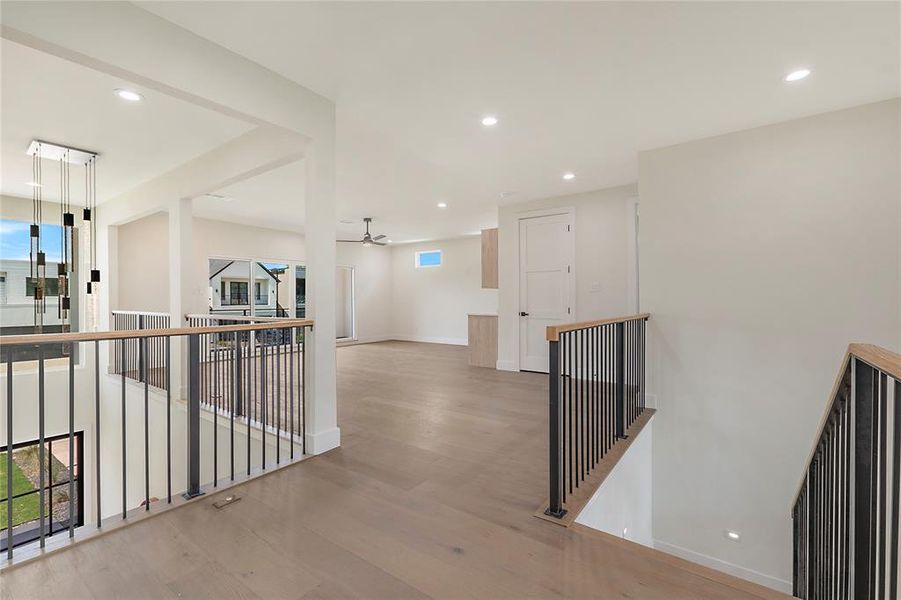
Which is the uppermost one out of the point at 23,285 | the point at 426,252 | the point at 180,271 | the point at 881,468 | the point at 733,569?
A: the point at 426,252

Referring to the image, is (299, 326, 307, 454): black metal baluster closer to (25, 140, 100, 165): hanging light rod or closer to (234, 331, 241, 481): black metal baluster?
(234, 331, 241, 481): black metal baluster

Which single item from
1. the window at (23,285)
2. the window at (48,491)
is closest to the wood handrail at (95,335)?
the window at (23,285)

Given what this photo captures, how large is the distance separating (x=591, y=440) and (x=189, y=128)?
168 inches

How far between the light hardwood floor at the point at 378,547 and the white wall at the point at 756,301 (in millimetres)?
1916

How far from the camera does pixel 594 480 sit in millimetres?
2619

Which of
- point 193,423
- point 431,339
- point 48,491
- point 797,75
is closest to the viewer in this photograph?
point 193,423

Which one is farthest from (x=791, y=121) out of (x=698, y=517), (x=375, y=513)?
(x=375, y=513)

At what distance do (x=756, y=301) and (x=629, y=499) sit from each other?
82.3 inches

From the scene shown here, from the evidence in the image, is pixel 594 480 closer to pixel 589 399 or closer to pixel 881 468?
pixel 589 399

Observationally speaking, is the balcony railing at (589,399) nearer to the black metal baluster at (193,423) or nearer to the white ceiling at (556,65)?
the white ceiling at (556,65)

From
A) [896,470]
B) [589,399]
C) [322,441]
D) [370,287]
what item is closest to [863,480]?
[896,470]

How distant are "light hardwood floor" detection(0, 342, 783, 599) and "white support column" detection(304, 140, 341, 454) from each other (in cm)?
28

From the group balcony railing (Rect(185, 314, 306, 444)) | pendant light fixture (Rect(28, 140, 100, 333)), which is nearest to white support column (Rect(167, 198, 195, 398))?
balcony railing (Rect(185, 314, 306, 444))

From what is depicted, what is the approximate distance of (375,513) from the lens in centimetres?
219
